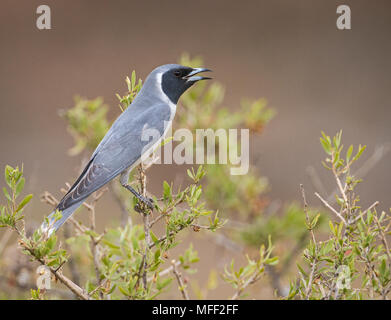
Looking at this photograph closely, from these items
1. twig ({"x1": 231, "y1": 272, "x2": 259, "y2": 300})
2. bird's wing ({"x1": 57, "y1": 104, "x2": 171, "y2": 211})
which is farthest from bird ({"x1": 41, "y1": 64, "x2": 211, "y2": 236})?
twig ({"x1": 231, "y1": 272, "x2": 259, "y2": 300})

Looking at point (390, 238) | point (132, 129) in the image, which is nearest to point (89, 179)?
point (132, 129)

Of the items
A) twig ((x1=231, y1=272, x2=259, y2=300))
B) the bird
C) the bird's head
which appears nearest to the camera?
twig ((x1=231, y1=272, x2=259, y2=300))

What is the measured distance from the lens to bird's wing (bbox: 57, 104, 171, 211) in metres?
2.31

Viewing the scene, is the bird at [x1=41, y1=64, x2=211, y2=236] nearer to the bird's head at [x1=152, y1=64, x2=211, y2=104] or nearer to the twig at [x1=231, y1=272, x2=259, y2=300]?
the bird's head at [x1=152, y1=64, x2=211, y2=104]

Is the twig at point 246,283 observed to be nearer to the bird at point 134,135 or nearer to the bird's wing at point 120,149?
the bird at point 134,135

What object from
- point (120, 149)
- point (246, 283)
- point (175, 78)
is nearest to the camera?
point (246, 283)

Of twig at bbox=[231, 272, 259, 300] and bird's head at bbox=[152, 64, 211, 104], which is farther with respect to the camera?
bird's head at bbox=[152, 64, 211, 104]

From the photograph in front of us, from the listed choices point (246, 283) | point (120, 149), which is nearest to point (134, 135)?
point (120, 149)

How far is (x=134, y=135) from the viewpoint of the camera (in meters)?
2.50

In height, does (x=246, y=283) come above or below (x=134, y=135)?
below

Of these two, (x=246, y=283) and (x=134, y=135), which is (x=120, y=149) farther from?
(x=246, y=283)

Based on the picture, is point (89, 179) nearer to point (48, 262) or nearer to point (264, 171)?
point (48, 262)

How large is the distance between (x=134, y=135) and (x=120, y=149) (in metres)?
0.12

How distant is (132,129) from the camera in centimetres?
248
